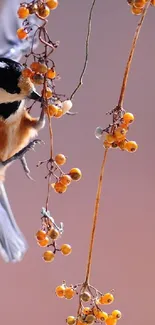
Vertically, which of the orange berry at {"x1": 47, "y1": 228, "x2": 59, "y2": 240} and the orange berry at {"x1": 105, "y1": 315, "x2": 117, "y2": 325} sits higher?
the orange berry at {"x1": 47, "y1": 228, "x2": 59, "y2": 240}

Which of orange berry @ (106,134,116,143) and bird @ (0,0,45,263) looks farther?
bird @ (0,0,45,263)

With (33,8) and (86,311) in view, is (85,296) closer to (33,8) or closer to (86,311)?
(86,311)

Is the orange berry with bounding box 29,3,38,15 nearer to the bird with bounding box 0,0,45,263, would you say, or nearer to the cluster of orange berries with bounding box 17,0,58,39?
the cluster of orange berries with bounding box 17,0,58,39

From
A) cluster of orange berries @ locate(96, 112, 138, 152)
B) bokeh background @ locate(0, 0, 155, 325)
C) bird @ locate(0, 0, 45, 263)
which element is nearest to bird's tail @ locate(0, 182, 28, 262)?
bird @ locate(0, 0, 45, 263)

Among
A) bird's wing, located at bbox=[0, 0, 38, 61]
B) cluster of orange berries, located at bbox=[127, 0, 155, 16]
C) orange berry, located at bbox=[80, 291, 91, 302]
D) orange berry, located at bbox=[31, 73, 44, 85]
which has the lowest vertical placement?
orange berry, located at bbox=[80, 291, 91, 302]

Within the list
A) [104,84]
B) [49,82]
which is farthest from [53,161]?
[104,84]

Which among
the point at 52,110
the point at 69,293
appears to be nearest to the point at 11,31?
the point at 52,110

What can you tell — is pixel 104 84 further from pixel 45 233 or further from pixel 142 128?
pixel 45 233
